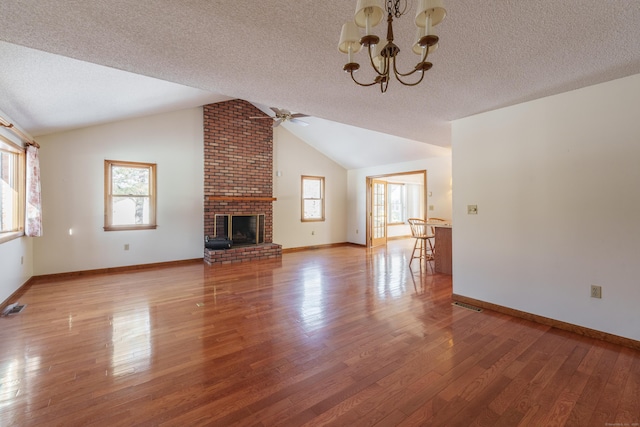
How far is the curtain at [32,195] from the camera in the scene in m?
3.79

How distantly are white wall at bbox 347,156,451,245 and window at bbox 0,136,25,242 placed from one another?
263 inches

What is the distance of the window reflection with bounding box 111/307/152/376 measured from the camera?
2.06 meters

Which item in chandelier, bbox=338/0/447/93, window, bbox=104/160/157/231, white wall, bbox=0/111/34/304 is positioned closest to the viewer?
chandelier, bbox=338/0/447/93

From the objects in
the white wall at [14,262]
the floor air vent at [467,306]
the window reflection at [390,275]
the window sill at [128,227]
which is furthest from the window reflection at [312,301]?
the white wall at [14,262]

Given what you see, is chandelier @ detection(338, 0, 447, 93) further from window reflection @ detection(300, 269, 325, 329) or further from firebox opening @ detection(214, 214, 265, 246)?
firebox opening @ detection(214, 214, 265, 246)

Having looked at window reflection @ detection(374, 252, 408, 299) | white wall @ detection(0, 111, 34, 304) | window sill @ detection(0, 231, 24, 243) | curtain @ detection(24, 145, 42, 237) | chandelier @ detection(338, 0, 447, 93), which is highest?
chandelier @ detection(338, 0, 447, 93)

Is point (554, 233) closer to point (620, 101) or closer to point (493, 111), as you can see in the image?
point (620, 101)

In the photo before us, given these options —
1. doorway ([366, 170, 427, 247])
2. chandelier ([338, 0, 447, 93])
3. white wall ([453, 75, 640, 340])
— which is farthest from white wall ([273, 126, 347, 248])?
chandelier ([338, 0, 447, 93])

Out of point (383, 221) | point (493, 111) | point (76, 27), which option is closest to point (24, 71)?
point (76, 27)

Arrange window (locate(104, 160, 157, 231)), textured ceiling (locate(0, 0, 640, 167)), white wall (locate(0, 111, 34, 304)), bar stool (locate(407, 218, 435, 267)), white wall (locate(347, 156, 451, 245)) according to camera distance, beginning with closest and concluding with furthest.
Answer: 1. textured ceiling (locate(0, 0, 640, 167))
2. white wall (locate(0, 111, 34, 304))
3. window (locate(104, 160, 157, 231))
4. bar stool (locate(407, 218, 435, 267))
5. white wall (locate(347, 156, 451, 245))

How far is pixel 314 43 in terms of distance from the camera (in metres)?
1.89

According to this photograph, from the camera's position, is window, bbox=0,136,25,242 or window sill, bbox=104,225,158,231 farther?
window sill, bbox=104,225,158,231

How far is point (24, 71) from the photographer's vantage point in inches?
96.3

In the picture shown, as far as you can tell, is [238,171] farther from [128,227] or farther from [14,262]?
[14,262]
